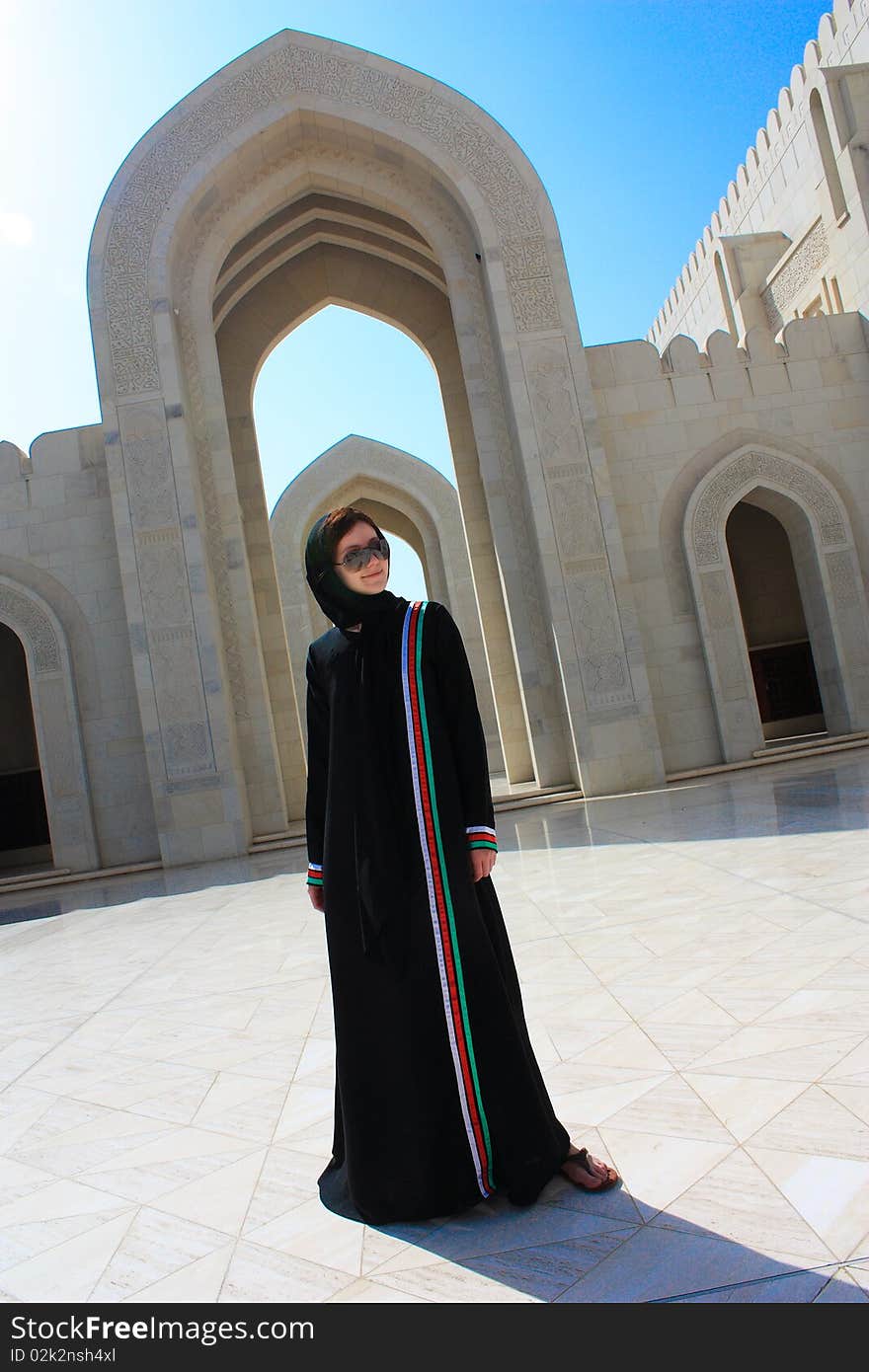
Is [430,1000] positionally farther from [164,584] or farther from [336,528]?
[164,584]

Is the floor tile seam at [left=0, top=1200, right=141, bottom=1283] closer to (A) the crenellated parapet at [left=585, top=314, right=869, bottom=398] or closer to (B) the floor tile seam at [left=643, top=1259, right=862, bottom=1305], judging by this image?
(B) the floor tile seam at [left=643, top=1259, right=862, bottom=1305]

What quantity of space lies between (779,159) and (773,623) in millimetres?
5549

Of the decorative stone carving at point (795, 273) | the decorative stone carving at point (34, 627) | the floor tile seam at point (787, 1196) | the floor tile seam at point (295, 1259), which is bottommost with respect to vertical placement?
the floor tile seam at point (787, 1196)

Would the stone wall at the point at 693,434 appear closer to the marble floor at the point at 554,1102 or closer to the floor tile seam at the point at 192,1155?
the marble floor at the point at 554,1102

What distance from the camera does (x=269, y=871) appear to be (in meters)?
6.99

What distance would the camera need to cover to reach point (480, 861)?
176 centimetres

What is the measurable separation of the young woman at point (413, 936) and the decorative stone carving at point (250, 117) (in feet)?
26.0

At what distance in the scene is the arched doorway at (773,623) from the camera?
13078 mm

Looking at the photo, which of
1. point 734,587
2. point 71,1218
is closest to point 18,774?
point 734,587

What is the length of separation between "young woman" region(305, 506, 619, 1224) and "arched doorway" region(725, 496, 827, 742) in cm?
1201

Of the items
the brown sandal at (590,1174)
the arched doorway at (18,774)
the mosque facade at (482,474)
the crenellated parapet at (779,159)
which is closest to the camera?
the brown sandal at (590,1174)

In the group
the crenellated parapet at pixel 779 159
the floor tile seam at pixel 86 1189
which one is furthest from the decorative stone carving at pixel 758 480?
the floor tile seam at pixel 86 1189
